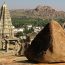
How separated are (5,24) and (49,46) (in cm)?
3899

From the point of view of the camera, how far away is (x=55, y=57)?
23.4 ft

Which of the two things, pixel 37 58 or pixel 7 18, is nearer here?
pixel 37 58

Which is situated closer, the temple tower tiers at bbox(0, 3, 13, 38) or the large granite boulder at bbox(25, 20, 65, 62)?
the large granite boulder at bbox(25, 20, 65, 62)

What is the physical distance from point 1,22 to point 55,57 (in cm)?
3958

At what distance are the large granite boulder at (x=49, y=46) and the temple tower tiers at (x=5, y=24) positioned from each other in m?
36.2

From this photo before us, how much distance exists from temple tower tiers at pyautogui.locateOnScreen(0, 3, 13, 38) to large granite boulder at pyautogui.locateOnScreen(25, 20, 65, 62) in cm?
3618

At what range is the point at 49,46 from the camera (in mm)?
7109

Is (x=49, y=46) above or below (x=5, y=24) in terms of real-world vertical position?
above

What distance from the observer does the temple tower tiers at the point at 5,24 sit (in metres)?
44.4

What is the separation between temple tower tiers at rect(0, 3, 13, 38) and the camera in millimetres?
44438

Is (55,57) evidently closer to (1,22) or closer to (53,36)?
(53,36)

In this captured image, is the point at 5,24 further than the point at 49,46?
Yes

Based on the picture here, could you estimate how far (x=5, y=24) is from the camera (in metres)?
45.8

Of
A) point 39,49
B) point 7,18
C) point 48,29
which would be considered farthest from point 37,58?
point 7,18
